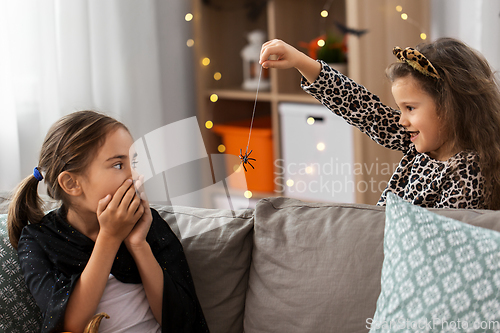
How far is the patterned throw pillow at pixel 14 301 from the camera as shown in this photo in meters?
0.99

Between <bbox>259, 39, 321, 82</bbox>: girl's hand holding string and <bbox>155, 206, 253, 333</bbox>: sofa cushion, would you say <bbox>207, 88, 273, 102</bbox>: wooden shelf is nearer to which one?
<bbox>259, 39, 321, 82</bbox>: girl's hand holding string

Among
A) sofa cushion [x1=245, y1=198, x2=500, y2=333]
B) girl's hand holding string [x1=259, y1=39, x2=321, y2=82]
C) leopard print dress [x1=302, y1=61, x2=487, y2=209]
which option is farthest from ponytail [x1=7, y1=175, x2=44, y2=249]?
leopard print dress [x1=302, y1=61, x2=487, y2=209]

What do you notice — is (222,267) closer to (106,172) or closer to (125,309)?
(125,309)

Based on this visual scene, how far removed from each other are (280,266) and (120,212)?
1.17 feet

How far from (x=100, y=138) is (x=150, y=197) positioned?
0.21 m

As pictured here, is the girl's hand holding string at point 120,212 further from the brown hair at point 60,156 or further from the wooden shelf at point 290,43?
the wooden shelf at point 290,43

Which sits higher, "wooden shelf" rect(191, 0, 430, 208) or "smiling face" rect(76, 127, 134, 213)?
"wooden shelf" rect(191, 0, 430, 208)

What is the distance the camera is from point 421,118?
1.11 metres

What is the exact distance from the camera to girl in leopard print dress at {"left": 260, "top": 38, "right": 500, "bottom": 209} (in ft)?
3.56

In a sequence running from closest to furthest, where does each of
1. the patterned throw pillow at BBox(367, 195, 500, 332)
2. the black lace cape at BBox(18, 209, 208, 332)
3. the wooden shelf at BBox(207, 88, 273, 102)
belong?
the patterned throw pillow at BBox(367, 195, 500, 332), the black lace cape at BBox(18, 209, 208, 332), the wooden shelf at BBox(207, 88, 273, 102)

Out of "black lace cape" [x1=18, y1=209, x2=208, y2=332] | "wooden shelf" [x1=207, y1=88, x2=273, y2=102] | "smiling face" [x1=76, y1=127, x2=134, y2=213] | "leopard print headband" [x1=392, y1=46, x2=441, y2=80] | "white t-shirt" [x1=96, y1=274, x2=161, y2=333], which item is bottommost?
"white t-shirt" [x1=96, y1=274, x2=161, y2=333]

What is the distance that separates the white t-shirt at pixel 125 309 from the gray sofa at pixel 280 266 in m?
0.13

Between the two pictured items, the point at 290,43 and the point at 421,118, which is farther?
the point at 290,43

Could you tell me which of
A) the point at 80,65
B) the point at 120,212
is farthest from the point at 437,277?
the point at 80,65
